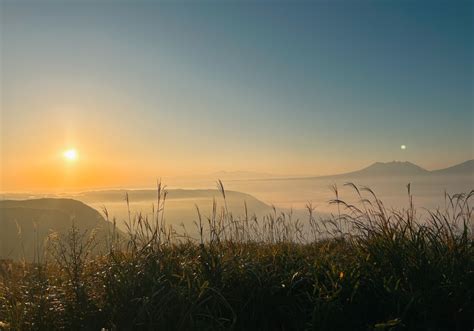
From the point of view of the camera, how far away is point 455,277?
4.11m

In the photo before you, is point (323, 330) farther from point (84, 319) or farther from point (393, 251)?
point (84, 319)

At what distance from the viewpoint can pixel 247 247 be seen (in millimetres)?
5871

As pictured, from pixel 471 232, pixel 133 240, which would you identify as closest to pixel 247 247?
pixel 133 240

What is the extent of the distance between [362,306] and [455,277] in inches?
39.4

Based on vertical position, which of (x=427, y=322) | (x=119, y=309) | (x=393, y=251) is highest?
(x=393, y=251)

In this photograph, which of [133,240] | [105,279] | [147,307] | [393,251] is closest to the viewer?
[147,307]

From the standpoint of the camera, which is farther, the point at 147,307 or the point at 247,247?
the point at 247,247

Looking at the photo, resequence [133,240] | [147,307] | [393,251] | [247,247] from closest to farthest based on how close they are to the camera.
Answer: [147,307] < [393,251] < [133,240] < [247,247]

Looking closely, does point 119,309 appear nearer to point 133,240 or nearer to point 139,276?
point 139,276

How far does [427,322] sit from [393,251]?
82 centimetres

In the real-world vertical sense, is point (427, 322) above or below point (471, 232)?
below

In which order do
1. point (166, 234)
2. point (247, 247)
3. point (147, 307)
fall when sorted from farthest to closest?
1. point (247, 247)
2. point (166, 234)
3. point (147, 307)

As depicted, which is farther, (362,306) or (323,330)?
(362,306)

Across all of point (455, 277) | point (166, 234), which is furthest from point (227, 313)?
point (455, 277)
